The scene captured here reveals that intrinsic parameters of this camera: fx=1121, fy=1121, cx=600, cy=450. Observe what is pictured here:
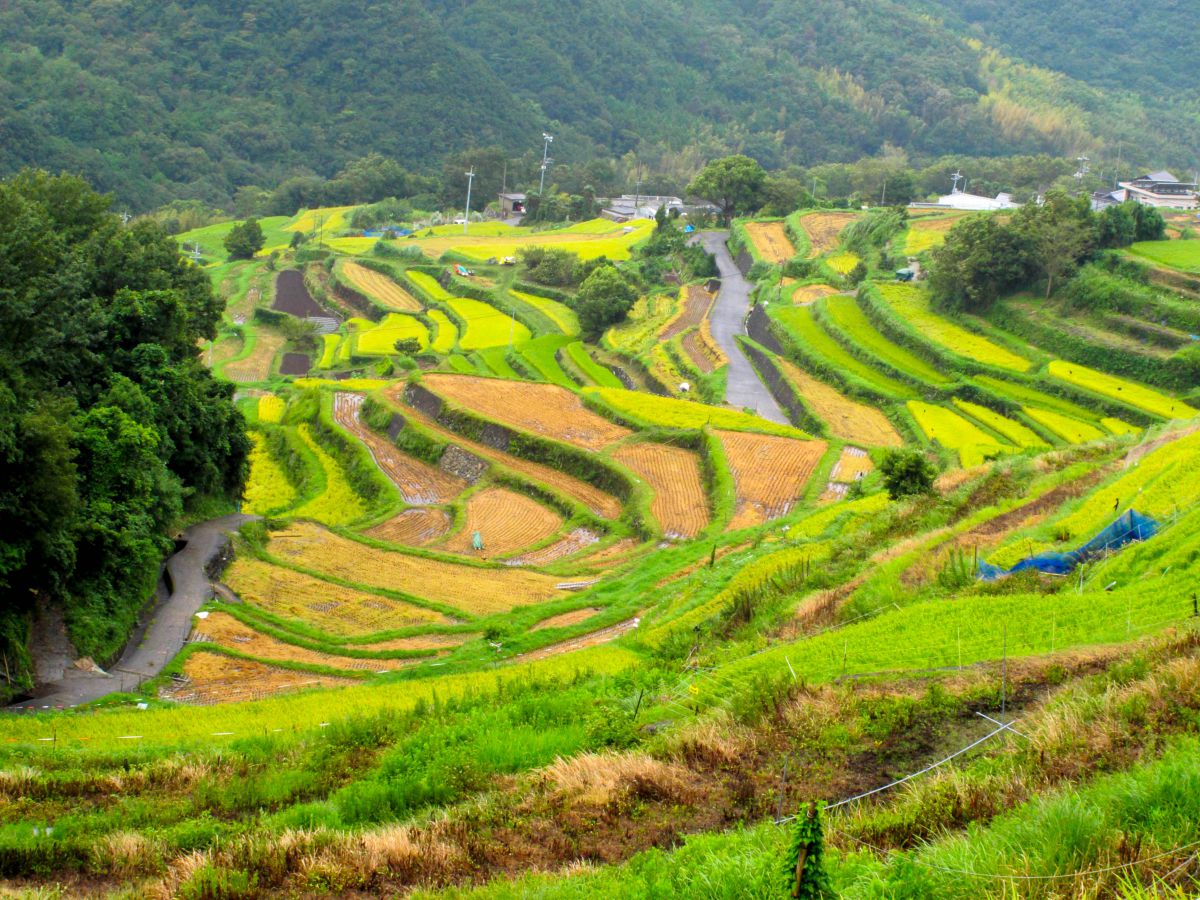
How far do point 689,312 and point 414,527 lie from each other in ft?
113

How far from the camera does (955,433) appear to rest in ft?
123

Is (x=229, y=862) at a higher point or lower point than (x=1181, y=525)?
lower

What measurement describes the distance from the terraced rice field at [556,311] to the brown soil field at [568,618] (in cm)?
4006

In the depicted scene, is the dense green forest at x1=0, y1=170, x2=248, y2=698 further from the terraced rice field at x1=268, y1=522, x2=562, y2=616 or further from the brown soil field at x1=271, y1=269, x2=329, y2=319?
the brown soil field at x1=271, y1=269, x2=329, y2=319

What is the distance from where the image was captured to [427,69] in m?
125

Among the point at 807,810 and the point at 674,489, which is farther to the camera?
the point at 674,489

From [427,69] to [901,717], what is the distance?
12558cm

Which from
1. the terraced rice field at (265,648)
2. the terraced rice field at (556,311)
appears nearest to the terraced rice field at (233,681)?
the terraced rice field at (265,648)

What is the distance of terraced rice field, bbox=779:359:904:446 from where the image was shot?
3838 centimetres

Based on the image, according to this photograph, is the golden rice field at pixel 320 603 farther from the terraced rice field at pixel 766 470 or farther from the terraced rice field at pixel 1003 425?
the terraced rice field at pixel 1003 425

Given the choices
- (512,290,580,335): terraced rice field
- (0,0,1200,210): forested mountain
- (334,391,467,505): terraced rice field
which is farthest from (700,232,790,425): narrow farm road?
(0,0,1200,210): forested mountain

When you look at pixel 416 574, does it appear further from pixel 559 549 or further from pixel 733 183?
pixel 733 183

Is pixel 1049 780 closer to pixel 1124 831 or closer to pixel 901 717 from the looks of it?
pixel 1124 831

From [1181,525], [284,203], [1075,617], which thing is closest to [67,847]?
[1075,617]
